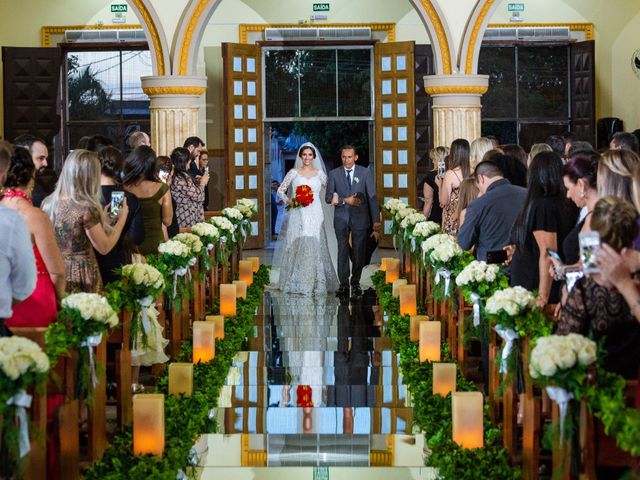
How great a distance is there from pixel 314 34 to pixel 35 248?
14.2 m

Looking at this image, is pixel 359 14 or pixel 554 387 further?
pixel 359 14

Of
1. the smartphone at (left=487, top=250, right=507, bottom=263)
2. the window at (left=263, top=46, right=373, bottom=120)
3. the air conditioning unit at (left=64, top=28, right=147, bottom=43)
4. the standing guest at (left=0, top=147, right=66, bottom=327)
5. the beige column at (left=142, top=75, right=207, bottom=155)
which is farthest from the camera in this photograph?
the window at (left=263, top=46, right=373, bottom=120)

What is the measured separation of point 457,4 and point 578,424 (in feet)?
42.7

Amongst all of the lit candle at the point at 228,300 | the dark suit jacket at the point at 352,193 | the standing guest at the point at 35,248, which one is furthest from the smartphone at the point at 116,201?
the dark suit jacket at the point at 352,193

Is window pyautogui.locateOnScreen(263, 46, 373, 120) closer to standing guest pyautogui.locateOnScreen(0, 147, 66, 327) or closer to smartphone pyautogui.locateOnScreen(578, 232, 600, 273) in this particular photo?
standing guest pyautogui.locateOnScreen(0, 147, 66, 327)

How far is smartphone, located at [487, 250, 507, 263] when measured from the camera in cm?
881

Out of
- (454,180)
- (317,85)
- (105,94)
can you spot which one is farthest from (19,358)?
(317,85)

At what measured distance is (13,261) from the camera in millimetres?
5598

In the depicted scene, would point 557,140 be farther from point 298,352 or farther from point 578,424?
point 578,424

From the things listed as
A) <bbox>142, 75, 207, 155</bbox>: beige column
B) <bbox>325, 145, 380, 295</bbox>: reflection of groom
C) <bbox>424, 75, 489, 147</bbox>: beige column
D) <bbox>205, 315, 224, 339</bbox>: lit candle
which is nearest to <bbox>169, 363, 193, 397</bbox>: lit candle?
<bbox>205, 315, 224, 339</bbox>: lit candle

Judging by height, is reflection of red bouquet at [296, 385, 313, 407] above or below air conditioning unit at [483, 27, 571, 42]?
below

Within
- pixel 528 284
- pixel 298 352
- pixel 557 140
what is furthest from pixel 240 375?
pixel 557 140

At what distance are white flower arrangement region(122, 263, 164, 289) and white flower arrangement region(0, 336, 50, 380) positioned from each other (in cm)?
268

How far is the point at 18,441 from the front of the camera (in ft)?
15.9
